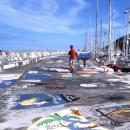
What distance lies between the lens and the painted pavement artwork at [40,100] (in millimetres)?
11992

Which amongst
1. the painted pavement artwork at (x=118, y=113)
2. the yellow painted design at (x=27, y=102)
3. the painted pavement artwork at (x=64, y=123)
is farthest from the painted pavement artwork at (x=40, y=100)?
the painted pavement artwork at (x=64, y=123)

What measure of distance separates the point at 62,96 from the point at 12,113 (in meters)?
3.58

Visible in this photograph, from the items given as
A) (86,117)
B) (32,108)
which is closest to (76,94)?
(32,108)

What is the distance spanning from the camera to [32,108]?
11.5m

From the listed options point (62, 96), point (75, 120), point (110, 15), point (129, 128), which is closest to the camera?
point (129, 128)

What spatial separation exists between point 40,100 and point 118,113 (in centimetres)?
335

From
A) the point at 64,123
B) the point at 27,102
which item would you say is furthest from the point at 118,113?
the point at 27,102

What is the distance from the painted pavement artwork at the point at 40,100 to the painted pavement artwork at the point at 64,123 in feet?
7.08

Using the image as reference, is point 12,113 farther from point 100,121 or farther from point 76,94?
point 76,94

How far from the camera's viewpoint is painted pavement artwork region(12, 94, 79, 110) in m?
12.0

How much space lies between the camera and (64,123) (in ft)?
29.8

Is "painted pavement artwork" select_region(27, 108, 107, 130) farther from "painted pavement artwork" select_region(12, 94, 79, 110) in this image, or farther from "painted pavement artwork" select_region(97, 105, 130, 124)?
"painted pavement artwork" select_region(12, 94, 79, 110)

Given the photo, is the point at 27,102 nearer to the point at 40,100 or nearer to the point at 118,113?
Answer: the point at 40,100

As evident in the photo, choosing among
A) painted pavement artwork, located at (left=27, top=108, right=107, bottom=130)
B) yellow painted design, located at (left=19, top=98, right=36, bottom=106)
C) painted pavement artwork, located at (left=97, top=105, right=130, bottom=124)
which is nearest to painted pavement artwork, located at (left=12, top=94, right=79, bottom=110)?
yellow painted design, located at (left=19, top=98, right=36, bottom=106)
